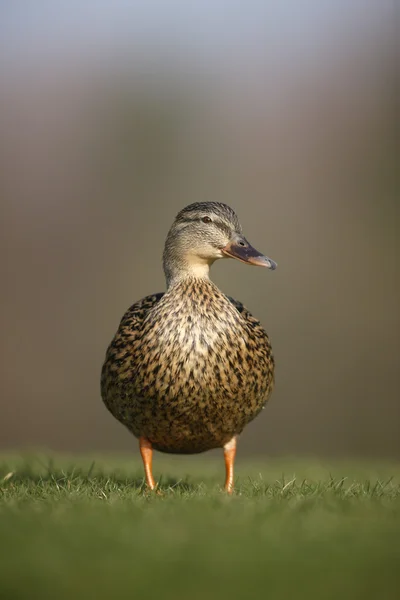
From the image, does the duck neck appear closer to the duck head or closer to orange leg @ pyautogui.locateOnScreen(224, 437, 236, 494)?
the duck head

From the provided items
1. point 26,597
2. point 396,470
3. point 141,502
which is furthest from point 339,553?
point 396,470

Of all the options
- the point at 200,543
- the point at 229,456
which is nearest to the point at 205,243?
the point at 229,456

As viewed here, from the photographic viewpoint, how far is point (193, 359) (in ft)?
15.6

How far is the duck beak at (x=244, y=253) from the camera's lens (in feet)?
17.0

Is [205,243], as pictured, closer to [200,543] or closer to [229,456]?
[229,456]

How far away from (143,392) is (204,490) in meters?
0.57

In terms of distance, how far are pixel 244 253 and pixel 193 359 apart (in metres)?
0.75

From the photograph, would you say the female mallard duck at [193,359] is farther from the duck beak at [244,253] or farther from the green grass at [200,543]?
the green grass at [200,543]

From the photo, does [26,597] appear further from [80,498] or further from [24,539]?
[80,498]

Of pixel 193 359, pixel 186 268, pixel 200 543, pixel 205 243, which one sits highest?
pixel 205 243

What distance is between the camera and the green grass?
9.53ft

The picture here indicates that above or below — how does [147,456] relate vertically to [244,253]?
below

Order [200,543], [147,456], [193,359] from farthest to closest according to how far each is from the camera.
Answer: [147,456] → [193,359] → [200,543]

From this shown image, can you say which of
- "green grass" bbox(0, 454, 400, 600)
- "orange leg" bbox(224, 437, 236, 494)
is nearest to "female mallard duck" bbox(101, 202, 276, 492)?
"orange leg" bbox(224, 437, 236, 494)
